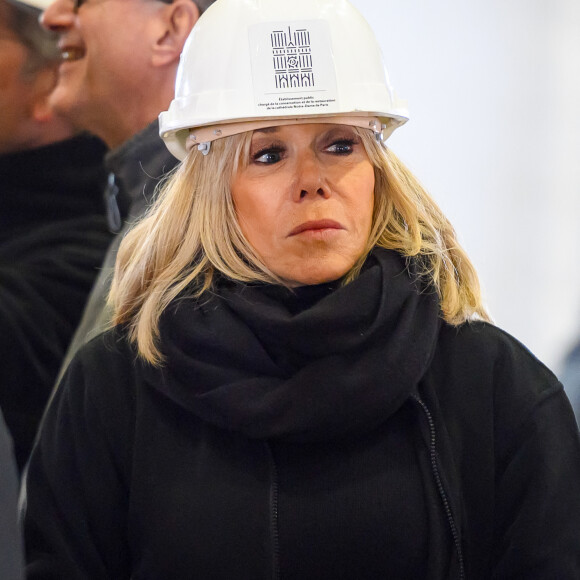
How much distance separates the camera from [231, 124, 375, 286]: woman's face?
119cm

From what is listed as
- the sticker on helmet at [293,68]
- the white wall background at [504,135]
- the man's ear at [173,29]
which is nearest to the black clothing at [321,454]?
the sticker on helmet at [293,68]

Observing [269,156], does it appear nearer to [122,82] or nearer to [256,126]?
[256,126]

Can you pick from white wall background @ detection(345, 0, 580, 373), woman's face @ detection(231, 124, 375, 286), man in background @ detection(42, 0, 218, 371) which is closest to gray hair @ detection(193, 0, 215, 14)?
man in background @ detection(42, 0, 218, 371)

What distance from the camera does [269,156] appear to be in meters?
1.22

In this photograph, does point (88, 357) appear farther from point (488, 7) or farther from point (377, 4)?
point (488, 7)

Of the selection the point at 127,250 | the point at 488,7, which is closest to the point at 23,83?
the point at 127,250

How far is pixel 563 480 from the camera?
1121mm

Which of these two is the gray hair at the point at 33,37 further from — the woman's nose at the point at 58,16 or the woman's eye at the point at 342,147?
the woman's eye at the point at 342,147

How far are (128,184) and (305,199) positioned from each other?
2.44 feet

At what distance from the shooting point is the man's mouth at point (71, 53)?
1801mm

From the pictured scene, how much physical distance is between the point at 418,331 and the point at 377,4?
122 cm

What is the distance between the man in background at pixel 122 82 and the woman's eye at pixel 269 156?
61 cm

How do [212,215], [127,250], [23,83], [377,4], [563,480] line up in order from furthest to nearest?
[377,4] < [23,83] < [127,250] < [212,215] < [563,480]

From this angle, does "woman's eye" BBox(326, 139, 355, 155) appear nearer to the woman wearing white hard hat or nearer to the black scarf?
the woman wearing white hard hat
